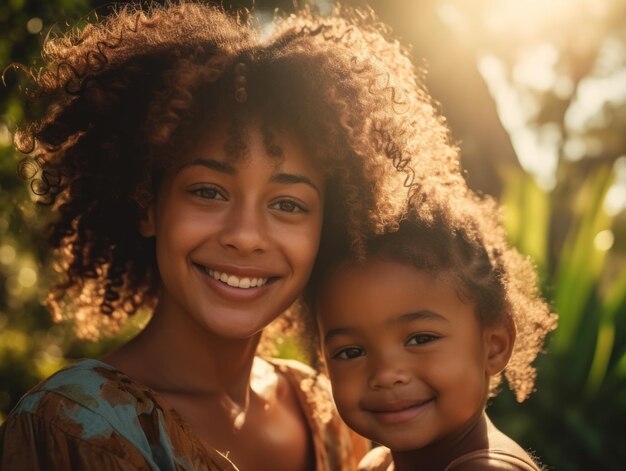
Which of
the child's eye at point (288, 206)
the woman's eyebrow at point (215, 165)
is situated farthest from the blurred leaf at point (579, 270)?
the woman's eyebrow at point (215, 165)

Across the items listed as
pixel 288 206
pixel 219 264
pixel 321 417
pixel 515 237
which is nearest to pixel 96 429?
pixel 219 264

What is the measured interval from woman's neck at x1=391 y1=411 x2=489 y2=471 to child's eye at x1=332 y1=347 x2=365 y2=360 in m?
0.41

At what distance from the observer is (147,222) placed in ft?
9.64

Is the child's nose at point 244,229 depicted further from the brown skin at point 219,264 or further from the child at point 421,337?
the child at point 421,337

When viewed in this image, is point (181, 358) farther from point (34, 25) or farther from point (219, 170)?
point (34, 25)

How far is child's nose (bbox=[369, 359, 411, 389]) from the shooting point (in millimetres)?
2908

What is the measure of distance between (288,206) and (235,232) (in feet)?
0.77

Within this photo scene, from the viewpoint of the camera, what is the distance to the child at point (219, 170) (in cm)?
268

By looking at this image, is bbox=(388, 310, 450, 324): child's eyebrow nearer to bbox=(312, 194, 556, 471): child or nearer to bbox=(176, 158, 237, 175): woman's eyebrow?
bbox=(312, 194, 556, 471): child

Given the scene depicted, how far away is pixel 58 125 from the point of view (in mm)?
2928

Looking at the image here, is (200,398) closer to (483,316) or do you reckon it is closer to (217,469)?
(217,469)

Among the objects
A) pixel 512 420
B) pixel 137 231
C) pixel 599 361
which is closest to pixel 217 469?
pixel 137 231

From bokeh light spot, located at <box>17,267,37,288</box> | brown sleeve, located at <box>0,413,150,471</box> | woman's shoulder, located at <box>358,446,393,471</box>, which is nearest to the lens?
brown sleeve, located at <box>0,413,150,471</box>

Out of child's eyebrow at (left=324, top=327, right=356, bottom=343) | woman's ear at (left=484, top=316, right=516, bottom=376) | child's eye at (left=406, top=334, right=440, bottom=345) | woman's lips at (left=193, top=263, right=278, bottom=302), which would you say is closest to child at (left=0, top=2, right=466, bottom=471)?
woman's lips at (left=193, top=263, right=278, bottom=302)
